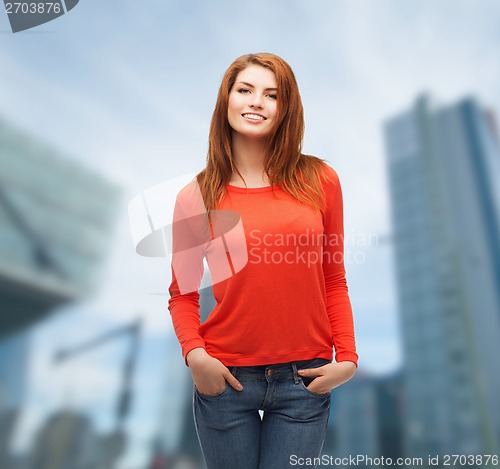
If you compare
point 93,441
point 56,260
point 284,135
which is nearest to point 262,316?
point 284,135

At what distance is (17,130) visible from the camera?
1144cm

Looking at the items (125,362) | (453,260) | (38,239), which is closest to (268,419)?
(125,362)

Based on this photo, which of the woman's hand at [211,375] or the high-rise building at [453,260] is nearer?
the woman's hand at [211,375]

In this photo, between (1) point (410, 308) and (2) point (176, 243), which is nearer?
(2) point (176, 243)

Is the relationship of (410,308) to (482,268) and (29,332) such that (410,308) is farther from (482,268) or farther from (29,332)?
(29,332)

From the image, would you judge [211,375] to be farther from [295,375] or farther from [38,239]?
[38,239]

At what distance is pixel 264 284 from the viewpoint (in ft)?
2.73

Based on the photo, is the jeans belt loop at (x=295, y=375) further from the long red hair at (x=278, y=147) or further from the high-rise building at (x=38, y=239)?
the high-rise building at (x=38, y=239)

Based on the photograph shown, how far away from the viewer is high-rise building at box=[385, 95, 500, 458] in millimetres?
14758

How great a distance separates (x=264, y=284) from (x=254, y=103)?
36 centimetres

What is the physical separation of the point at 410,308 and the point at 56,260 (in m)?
A: 15.5

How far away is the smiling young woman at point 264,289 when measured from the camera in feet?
2.60

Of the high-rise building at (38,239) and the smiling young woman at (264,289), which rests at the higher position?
the high-rise building at (38,239)

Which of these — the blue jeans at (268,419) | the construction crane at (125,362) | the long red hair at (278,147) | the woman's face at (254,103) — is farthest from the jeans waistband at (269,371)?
the construction crane at (125,362)
